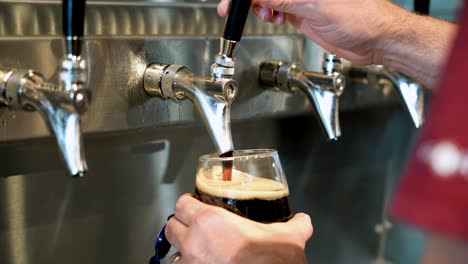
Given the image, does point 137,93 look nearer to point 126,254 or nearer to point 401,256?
point 126,254

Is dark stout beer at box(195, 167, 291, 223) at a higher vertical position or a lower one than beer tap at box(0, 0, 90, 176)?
lower

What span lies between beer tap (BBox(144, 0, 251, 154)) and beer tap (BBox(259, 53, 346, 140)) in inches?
Result: 7.4

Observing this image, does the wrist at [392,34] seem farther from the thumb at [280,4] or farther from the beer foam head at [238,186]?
the beer foam head at [238,186]

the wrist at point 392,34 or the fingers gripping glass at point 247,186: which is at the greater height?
the wrist at point 392,34

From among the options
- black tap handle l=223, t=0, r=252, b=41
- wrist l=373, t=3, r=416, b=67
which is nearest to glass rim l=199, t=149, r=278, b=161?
black tap handle l=223, t=0, r=252, b=41

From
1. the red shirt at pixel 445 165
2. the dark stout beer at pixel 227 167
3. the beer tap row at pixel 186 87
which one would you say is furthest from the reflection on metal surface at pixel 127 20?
the red shirt at pixel 445 165

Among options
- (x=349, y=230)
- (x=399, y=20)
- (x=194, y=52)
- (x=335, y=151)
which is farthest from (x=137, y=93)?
(x=349, y=230)

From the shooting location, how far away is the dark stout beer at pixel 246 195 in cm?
55

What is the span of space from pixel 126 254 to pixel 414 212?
1.79ft

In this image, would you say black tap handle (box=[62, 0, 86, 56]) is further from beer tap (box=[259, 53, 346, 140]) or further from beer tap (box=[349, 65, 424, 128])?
beer tap (box=[349, 65, 424, 128])

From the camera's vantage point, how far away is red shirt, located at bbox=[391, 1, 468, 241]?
0.70 ft

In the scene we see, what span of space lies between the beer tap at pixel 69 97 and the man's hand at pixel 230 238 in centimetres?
14

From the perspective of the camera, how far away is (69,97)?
1.43 ft

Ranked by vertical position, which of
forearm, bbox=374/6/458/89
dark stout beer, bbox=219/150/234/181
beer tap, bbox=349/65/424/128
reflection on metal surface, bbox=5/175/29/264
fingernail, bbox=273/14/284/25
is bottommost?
reflection on metal surface, bbox=5/175/29/264
